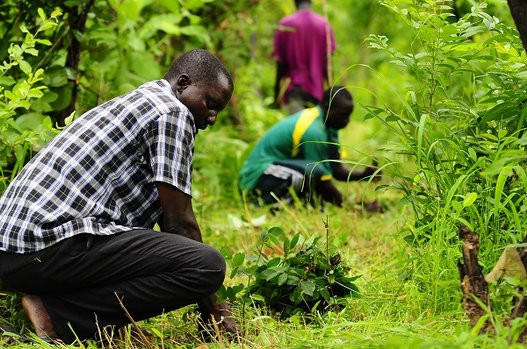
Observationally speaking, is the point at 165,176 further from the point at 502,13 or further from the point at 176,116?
the point at 502,13

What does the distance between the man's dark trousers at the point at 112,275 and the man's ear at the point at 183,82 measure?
1.95 ft

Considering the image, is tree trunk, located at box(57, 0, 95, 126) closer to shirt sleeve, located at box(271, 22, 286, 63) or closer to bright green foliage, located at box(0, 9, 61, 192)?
bright green foliage, located at box(0, 9, 61, 192)

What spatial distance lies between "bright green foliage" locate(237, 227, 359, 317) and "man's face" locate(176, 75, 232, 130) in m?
0.55

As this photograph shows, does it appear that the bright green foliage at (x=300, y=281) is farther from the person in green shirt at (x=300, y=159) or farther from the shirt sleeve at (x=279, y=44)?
the shirt sleeve at (x=279, y=44)

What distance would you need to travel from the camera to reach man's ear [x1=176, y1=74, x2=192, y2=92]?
12.2 feet

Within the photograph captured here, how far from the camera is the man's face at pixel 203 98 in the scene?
145 inches

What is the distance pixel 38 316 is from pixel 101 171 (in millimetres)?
608

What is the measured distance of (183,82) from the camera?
373cm

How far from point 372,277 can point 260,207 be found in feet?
7.66

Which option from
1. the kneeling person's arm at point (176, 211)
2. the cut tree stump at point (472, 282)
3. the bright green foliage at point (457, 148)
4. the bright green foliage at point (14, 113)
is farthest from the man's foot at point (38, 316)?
the cut tree stump at point (472, 282)

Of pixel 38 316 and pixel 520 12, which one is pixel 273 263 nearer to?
pixel 38 316

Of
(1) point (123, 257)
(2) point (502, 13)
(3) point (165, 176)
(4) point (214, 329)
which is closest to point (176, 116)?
(3) point (165, 176)

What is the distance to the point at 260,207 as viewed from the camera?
664 centimetres

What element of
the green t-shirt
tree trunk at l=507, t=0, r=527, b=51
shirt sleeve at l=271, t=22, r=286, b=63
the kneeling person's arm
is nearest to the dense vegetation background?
the kneeling person's arm
